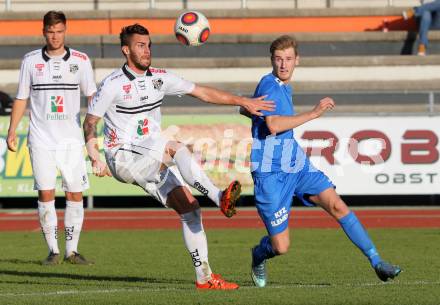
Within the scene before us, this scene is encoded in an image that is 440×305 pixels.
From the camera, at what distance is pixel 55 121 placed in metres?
12.2

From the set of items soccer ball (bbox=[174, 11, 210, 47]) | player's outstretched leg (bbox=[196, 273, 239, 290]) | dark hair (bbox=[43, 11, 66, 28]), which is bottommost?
player's outstretched leg (bbox=[196, 273, 239, 290])

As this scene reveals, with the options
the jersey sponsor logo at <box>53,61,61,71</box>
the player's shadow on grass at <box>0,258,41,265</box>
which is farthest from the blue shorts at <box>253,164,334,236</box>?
the player's shadow on grass at <box>0,258,41,265</box>

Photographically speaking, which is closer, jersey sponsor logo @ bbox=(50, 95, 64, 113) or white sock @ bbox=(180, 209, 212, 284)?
white sock @ bbox=(180, 209, 212, 284)

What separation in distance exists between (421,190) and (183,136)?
4.23 meters

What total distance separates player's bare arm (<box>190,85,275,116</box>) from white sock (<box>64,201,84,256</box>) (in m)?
3.11

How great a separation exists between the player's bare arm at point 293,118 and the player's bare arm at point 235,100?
0.10 m

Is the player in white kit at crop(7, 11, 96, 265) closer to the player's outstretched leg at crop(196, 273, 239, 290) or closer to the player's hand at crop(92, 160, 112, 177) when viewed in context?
the player's hand at crop(92, 160, 112, 177)

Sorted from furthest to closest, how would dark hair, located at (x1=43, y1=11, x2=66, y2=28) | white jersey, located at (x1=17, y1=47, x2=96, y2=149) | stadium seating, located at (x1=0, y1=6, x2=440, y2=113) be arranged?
stadium seating, located at (x1=0, y1=6, x2=440, y2=113)
white jersey, located at (x1=17, y1=47, x2=96, y2=149)
dark hair, located at (x1=43, y1=11, x2=66, y2=28)

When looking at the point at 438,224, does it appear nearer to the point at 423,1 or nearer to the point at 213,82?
the point at 213,82

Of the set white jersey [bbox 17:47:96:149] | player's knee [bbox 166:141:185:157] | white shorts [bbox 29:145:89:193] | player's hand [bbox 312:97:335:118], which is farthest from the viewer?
white shorts [bbox 29:145:89:193]

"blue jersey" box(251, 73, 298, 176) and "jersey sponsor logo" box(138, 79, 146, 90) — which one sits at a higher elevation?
"jersey sponsor logo" box(138, 79, 146, 90)

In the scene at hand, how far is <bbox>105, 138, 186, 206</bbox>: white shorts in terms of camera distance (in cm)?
990

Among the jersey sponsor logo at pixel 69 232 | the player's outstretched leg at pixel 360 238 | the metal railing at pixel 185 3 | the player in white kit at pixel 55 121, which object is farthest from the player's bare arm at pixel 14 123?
the metal railing at pixel 185 3

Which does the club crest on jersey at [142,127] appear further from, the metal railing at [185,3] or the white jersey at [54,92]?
the metal railing at [185,3]
